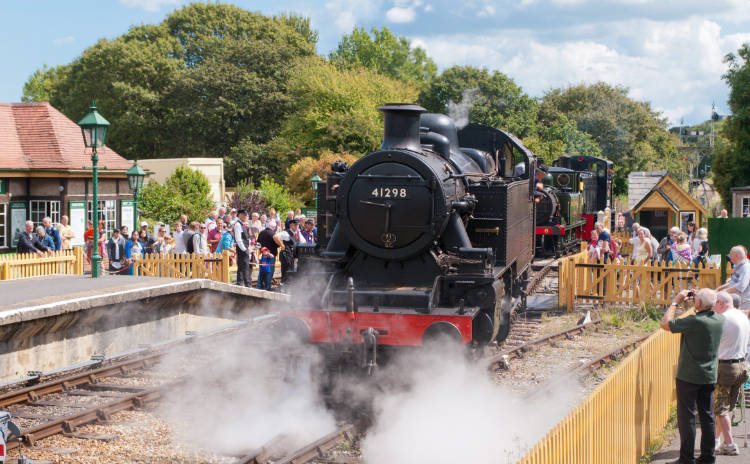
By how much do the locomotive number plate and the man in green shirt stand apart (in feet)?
9.28

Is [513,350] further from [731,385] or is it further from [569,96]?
[569,96]

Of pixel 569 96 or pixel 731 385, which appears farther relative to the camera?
pixel 569 96

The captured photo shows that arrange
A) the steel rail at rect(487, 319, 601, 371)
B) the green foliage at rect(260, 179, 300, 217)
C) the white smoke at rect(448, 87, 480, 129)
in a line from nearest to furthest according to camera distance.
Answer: the steel rail at rect(487, 319, 601, 371) → the white smoke at rect(448, 87, 480, 129) → the green foliage at rect(260, 179, 300, 217)

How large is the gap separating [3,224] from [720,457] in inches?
785

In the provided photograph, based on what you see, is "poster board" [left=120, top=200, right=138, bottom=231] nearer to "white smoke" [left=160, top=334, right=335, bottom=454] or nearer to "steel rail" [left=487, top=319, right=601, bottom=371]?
"white smoke" [left=160, top=334, right=335, bottom=454]

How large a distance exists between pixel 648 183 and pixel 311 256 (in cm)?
2421

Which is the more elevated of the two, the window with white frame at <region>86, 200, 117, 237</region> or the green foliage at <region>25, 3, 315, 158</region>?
the green foliage at <region>25, 3, 315, 158</region>

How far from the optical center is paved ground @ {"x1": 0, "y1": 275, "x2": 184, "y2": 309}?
31.9 feet

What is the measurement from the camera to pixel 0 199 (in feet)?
68.1

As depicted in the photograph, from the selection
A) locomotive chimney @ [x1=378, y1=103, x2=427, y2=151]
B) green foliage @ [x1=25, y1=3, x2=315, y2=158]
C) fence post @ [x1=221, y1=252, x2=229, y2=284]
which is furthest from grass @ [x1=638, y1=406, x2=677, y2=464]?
green foliage @ [x1=25, y1=3, x2=315, y2=158]

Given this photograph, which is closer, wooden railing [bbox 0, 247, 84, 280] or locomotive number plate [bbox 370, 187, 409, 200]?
locomotive number plate [bbox 370, 187, 409, 200]

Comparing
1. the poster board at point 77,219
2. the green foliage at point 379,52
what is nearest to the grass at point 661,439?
the poster board at point 77,219

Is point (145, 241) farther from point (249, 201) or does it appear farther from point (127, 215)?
point (249, 201)

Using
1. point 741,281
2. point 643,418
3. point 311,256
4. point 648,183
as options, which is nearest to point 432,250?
point 311,256
